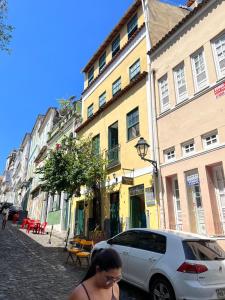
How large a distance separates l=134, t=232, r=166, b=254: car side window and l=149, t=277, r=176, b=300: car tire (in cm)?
59

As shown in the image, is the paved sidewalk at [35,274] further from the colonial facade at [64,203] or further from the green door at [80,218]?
the colonial facade at [64,203]

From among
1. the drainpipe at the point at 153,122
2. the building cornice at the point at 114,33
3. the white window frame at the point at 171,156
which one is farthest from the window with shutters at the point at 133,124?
the building cornice at the point at 114,33

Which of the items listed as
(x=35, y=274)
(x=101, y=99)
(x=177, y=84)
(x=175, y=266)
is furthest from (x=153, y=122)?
(x=175, y=266)

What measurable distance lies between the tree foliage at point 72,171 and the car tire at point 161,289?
8.44 metres

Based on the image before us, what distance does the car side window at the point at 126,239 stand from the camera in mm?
7434

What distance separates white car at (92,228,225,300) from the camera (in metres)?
5.37

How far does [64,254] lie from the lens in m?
12.7

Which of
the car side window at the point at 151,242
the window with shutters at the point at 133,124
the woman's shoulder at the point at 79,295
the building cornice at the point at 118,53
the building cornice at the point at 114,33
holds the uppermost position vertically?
the building cornice at the point at 114,33

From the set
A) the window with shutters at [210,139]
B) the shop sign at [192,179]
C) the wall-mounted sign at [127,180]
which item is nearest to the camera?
the window with shutters at [210,139]

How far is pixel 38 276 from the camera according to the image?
8.41 m

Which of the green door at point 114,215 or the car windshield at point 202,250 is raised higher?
the green door at point 114,215

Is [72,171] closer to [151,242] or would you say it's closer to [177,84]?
[177,84]

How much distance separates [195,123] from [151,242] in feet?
17.0

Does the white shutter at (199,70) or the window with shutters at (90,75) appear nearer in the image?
the white shutter at (199,70)
